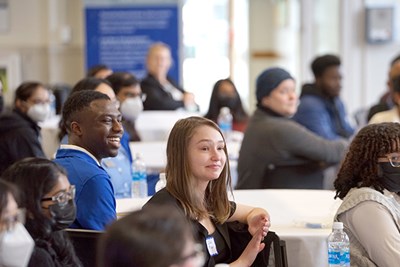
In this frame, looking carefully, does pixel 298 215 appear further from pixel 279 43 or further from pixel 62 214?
pixel 279 43

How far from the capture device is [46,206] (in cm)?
280

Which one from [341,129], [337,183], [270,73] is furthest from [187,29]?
[337,183]

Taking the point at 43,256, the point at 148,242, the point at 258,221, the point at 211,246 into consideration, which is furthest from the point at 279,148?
the point at 148,242

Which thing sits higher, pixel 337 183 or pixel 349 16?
pixel 349 16

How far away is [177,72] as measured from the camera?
1179 cm

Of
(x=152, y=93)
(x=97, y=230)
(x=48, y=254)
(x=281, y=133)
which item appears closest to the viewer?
(x=48, y=254)

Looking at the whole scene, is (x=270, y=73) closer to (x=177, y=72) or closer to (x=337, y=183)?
(x=337, y=183)

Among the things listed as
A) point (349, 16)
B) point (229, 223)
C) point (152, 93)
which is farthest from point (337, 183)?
point (349, 16)

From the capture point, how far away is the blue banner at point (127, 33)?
11789mm

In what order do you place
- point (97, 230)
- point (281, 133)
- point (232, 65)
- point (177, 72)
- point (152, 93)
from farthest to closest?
point (232, 65) < point (177, 72) < point (152, 93) < point (281, 133) < point (97, 230)

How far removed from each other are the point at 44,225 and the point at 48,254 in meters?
0.09

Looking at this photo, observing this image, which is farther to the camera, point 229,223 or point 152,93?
point 152,93

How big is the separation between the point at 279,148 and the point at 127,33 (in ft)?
22.1

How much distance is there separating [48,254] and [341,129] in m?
4.63
